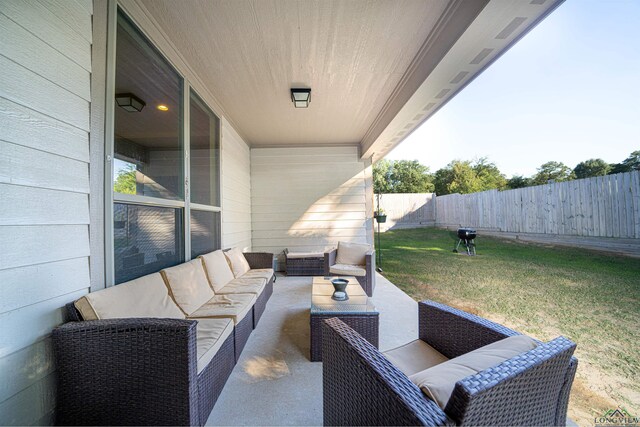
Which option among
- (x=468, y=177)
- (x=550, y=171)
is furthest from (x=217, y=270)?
(x=550, y=171)

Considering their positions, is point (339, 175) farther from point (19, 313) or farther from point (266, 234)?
point (19, 313)

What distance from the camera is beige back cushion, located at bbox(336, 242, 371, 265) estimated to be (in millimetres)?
4078

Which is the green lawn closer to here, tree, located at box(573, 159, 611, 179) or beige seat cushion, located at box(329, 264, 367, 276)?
beige seat cushion, located at box(329, 264, 367, 276)

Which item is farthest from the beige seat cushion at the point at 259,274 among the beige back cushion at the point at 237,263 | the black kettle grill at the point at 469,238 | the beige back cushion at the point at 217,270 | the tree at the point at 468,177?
→ the tree at the point at 468,177

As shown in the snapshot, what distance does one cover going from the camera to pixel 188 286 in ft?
6.73

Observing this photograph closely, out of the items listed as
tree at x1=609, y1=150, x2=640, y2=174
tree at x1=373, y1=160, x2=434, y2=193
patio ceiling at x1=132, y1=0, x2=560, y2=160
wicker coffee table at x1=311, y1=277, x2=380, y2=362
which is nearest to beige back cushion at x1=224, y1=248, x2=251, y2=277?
wicker coffee table at x1=311, y1=277, x2=380, y2=362

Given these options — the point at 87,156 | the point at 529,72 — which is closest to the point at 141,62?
the point at 87,156

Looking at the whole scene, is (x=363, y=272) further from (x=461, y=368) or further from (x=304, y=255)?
(x=461, y=368)

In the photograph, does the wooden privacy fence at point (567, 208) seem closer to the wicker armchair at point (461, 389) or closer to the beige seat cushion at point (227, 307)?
the wicker armchair at point (461, 389)

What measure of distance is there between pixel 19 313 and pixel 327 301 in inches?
→ 77.7

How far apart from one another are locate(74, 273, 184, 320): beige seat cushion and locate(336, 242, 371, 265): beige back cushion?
2.77 metres

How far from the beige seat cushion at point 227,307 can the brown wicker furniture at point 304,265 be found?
252cm

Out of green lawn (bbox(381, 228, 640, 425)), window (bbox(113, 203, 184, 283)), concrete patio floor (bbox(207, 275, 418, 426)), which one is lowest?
concrete patio floor (bbox(207, 275, 418, 426))

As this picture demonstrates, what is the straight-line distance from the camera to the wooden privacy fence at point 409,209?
33.0 feet
